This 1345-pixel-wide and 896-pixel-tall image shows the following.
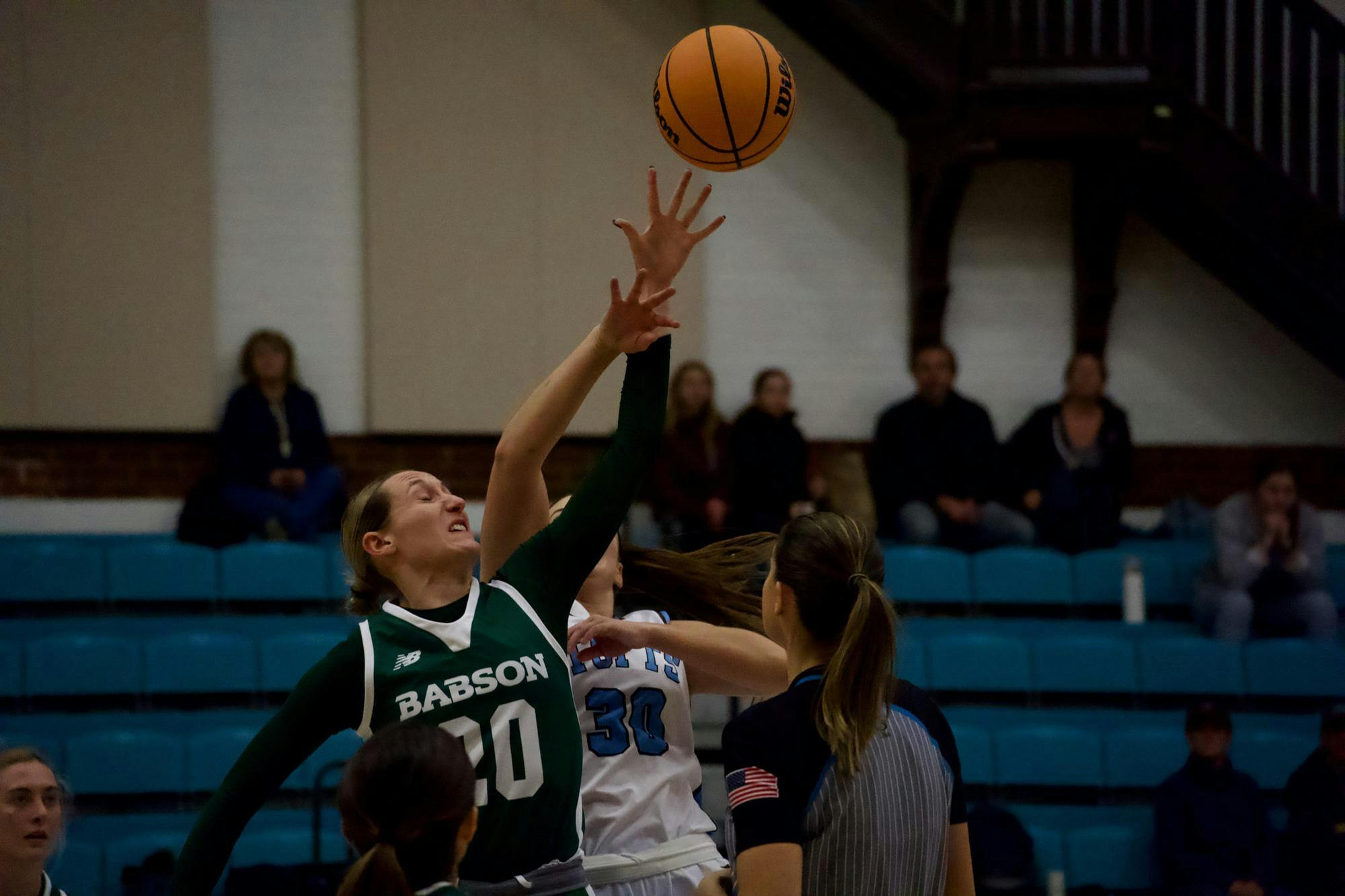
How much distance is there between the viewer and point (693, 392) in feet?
25.1

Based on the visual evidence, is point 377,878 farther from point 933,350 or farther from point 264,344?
point 933,350

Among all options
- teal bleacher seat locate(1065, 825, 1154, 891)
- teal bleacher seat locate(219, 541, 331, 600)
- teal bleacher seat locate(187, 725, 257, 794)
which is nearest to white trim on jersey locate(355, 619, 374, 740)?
teal bleacher seat locate(187, 725, 257, 794)

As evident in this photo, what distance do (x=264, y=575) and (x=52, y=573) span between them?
1085mm

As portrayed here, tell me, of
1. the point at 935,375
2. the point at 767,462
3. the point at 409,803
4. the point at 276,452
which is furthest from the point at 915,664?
the point at 409,803

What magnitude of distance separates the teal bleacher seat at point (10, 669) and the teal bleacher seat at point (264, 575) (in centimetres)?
100

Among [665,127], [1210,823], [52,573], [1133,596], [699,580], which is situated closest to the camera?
[699,580]

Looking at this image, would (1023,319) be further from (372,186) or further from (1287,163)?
(372,186)

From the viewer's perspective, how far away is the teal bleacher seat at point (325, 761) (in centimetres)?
632

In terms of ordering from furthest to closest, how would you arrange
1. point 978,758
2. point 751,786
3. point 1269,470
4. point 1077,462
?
1. point 1077,462
2. point 1269,470
3. point 978,758
4. point 751,786

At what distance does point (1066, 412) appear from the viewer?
7867mm

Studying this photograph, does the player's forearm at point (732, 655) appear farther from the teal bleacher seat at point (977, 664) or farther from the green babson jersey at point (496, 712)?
the teal bleacher seat at point (977, 664)

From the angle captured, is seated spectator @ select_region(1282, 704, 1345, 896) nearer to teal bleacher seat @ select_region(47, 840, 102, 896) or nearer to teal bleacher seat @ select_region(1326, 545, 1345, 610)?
teal bleacher seat @ select_region(1326, 545, 1345, 610)

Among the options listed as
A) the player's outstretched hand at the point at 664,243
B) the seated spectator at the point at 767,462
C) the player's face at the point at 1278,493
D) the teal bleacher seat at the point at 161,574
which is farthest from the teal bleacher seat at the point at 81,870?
the player's face at the point at 1278,493

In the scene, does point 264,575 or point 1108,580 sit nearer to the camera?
point 264,575
